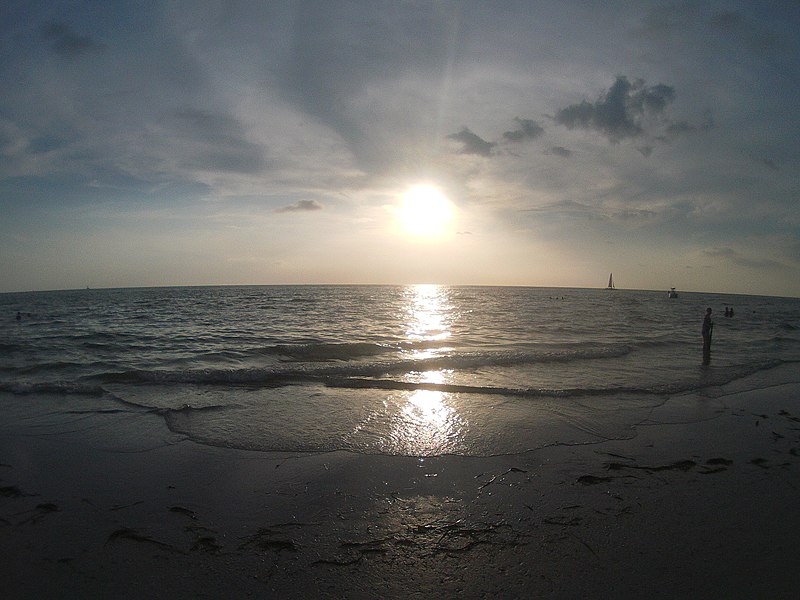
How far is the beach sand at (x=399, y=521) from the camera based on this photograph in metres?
3.78

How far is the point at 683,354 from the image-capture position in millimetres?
19109

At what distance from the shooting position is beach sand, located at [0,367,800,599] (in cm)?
378

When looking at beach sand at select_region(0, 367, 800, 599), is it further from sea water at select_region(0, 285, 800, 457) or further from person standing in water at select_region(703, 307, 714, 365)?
person standing in water at select_region(703, 307, 714, 365)

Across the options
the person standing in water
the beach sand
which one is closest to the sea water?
the person standing in water

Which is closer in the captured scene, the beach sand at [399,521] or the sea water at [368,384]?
the beach sand at [399,521]

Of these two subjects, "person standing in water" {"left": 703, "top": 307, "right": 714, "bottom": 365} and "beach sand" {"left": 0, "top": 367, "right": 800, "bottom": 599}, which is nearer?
"beach sand" {"left": 0, "top": 367, "right": 800, "bottom": 599}

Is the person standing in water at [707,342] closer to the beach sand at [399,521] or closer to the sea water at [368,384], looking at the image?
the sea water at [368,384]

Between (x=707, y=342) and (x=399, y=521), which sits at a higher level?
(x=707, y=342)

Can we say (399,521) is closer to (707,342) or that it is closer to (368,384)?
(368,384)

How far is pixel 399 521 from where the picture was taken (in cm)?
481

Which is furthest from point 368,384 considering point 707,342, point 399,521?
point 707,342

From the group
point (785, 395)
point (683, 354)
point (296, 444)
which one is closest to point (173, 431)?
point (296, 444)

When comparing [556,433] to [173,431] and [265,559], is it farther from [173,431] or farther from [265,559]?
[173,431]

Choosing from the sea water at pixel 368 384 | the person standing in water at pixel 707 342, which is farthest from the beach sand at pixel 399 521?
the person standing in water at pixel 707 342
